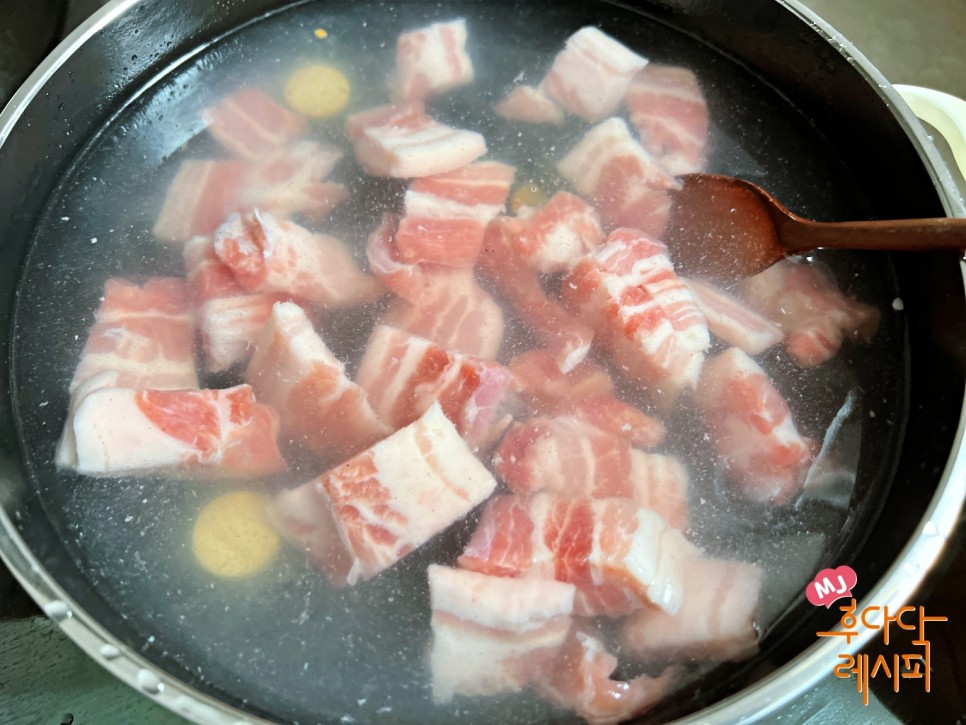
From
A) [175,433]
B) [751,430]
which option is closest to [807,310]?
[751,430]

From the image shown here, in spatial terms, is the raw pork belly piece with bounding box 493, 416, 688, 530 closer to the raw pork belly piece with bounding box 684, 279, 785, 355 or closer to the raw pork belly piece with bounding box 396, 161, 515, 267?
the raw pork belly piece with bounding box 684, 279, 785, 355

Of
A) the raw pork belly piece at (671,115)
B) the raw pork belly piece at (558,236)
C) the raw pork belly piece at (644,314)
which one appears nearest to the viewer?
the raw pork belly piece at (644,314)

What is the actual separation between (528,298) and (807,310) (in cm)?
69

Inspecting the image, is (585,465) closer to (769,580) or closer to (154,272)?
(769,580)

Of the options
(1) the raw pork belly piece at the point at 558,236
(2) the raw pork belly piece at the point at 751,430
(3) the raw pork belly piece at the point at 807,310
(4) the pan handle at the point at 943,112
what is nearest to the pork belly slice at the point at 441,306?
(1) the raw pork belly piece at the point at 558,236

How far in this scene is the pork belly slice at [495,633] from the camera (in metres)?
1.47

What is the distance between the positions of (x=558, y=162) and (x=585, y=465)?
870 millimetres

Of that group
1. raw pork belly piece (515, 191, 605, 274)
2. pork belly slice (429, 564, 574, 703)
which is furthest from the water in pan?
raw pork belly piece (515, 191, 605, 274)

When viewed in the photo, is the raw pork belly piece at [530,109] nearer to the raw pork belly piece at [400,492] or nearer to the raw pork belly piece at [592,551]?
the raw pork belly piece at [400,492]

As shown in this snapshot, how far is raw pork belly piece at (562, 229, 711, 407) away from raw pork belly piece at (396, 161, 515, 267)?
28cm

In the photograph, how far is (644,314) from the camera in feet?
5.67

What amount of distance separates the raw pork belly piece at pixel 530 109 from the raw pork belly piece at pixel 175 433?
1099mm

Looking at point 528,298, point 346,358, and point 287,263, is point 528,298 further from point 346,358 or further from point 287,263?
point 287,263

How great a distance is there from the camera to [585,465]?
1.64 meters
